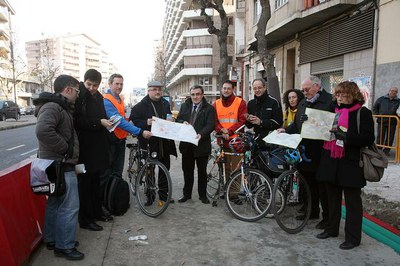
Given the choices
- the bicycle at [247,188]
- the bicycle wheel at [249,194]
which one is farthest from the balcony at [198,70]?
the bicycle wheel at [249,194]

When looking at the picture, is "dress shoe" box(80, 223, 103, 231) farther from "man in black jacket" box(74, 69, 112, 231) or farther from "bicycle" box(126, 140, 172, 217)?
"bicycle" box(126, 140, 172, 217)

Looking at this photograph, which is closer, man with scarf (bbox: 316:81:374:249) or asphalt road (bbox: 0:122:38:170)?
man with scarf (bbox: 316:81:374:249)

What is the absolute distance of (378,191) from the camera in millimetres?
6152

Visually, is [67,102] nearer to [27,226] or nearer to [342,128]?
[27,226]

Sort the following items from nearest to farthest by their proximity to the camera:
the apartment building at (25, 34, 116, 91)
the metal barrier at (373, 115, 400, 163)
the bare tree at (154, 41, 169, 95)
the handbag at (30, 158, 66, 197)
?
the handbag at (30, 158, 66, 197) → the metal barrier at (373, 115, 400, 163) → the bare tree at (154, 41, 169, 95) → the apartment building at (25, 34, 116, 91)

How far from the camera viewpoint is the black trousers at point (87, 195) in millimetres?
4324

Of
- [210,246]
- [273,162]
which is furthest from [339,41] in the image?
[210,246]

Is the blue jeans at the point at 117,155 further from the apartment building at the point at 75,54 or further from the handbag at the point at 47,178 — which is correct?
the apartment building at the point at 75,54

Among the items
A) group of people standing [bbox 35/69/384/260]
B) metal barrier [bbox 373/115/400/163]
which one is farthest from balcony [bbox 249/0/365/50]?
group of people standing [bbox 35/69/384/260]

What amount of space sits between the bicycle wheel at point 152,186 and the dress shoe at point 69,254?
147cm

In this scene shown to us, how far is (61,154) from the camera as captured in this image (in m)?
3.48

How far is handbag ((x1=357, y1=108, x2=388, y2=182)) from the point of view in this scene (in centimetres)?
376

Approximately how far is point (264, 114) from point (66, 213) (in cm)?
310

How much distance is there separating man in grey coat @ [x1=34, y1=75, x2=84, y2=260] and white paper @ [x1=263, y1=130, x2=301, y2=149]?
97.5 inches
